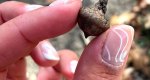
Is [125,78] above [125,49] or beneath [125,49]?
beneath

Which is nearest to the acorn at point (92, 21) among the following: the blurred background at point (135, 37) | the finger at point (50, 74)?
the finger at point (50, 74)

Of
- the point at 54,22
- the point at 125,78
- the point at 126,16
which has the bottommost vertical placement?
the point at 125,78

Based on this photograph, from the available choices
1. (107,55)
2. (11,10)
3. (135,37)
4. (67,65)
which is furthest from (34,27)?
(135,37)

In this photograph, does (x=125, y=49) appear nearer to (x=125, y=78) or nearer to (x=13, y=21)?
(x=13, y=21)

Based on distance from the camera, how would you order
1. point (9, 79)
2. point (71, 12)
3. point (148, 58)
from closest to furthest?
point (71, 12) < point (9, 79) < point (148, 58)

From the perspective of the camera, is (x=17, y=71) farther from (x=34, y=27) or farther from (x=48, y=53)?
(x=34, y=27)

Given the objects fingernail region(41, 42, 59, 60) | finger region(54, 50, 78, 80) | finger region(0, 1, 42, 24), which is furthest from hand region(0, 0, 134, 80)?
finger region(54, 50, 78, 80)

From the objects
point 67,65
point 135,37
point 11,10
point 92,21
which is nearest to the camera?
point 92,21

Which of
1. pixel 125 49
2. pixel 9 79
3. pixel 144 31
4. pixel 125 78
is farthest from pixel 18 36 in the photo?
pixel 144 31
